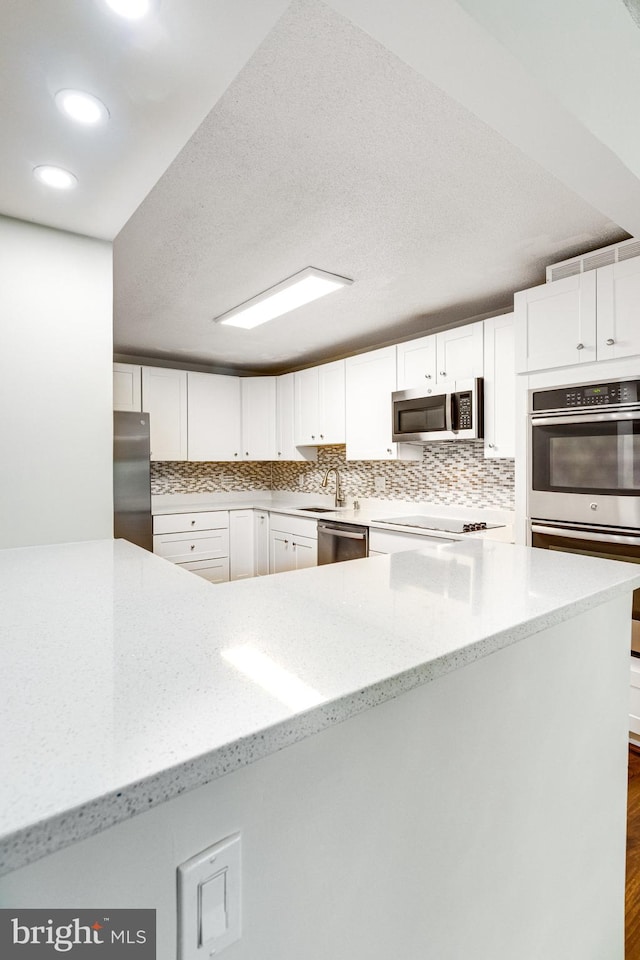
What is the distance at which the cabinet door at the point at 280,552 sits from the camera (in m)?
→ 4.61

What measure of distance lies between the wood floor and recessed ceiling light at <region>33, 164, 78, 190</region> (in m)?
2.68

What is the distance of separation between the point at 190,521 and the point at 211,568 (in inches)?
20.7

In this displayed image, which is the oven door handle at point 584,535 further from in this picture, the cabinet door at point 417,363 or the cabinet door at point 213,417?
the cabinet door at point 213,417

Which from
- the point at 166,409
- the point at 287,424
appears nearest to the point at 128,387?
the point at 166,409

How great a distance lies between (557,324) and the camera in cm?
249

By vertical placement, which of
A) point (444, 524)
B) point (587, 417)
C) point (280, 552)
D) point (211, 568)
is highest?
point (587, 417)

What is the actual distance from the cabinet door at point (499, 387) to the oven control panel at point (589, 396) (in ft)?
1.29

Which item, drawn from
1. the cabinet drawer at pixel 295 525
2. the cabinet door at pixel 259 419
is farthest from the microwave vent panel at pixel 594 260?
the cabinet door at pixel 259 419

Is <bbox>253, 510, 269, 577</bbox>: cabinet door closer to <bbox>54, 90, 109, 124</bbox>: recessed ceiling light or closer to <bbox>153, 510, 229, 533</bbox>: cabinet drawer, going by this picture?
<bbox>153, 510, 229, 533</bbox>: cabinet drawer

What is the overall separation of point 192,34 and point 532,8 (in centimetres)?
69

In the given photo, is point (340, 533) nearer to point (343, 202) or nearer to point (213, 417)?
point (213, 417)

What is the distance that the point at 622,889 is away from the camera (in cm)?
127

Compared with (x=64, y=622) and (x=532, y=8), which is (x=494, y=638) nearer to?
(x=64, y=622)

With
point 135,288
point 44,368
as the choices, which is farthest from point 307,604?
point 135,288
